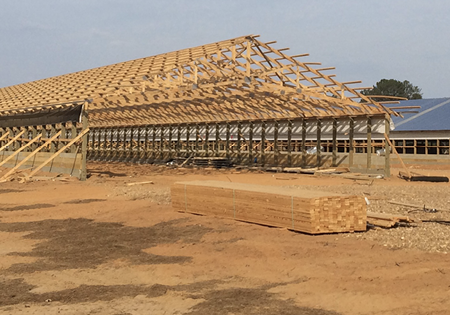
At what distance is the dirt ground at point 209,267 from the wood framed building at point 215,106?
11.3 metres

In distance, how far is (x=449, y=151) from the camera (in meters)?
35.4

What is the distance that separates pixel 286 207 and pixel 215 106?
2092 centimetres

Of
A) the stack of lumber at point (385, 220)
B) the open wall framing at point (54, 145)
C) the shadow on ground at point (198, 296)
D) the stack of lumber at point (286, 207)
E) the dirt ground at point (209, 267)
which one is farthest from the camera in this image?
the open wall framing at point (54, 145)

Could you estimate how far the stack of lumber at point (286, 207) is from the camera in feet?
28.3

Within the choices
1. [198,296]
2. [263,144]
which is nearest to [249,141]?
[263,144]

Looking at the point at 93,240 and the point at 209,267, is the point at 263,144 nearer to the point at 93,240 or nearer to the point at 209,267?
the point at 93,240

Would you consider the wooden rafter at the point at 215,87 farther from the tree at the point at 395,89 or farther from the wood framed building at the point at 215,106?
the tree at the point at 395,89

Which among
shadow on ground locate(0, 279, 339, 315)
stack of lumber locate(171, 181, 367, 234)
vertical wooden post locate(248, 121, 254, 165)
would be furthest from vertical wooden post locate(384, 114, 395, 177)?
shadow on ground locate(0, 279, 339, 315)

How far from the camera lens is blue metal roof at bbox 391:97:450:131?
123 feet

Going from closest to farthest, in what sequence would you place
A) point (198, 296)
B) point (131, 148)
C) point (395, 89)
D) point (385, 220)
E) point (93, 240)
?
point (198, 296) < point (93, 240) < point (385, 220) < point (131, 148) < point (395, 89)

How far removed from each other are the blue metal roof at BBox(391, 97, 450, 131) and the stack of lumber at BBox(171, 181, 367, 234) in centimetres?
3021

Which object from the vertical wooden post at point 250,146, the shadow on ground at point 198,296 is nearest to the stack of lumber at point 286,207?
the shadow on ground at point 198,296

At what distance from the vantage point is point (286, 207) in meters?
8.98

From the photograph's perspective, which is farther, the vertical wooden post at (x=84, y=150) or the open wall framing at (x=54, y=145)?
the open wall framing at (x=54, y=145)
